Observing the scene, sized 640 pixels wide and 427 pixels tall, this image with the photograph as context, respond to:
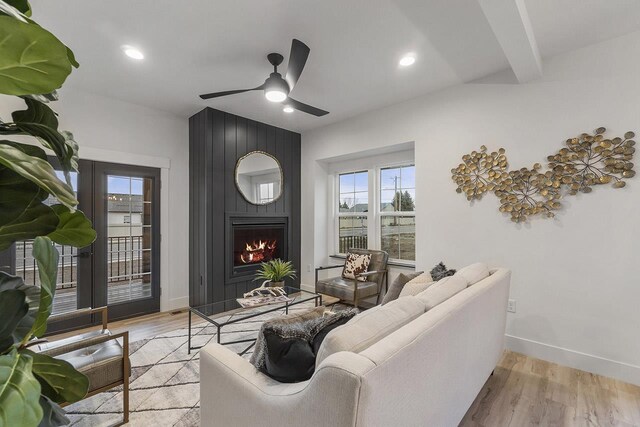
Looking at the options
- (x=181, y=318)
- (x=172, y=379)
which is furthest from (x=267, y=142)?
(x=172, y=379)

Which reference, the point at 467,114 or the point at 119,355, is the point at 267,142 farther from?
the point at 119,355

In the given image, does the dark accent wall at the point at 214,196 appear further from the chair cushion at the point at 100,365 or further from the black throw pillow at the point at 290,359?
the black throw pillow at the point at 290,359

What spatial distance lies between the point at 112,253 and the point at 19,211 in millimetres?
3666

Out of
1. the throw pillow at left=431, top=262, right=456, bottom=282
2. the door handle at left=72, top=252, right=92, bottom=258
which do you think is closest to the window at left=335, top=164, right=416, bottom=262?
the throw pillow at left=431, top=262, right=456, bottom=282

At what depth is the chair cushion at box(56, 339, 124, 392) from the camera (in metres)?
1.67

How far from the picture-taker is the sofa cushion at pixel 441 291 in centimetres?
152

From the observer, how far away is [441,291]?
65.6 inches

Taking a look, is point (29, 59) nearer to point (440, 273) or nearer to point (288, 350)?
point (288, 350)

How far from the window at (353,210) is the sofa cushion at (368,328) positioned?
3.27 meters

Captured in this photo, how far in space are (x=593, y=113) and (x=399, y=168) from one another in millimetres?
2150

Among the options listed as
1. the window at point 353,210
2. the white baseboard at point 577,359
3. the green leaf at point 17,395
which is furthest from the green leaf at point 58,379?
the window at point 353,210

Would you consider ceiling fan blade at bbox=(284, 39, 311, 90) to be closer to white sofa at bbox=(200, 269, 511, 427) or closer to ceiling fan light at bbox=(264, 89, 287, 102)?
ceiling fan light at bbox=(264, 89, 287, 102)

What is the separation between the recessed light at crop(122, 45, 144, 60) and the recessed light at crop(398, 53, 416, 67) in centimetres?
236

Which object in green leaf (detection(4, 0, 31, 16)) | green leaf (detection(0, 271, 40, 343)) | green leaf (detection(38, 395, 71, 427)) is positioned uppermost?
green leaf (detection(4, 0, 31, 16))
